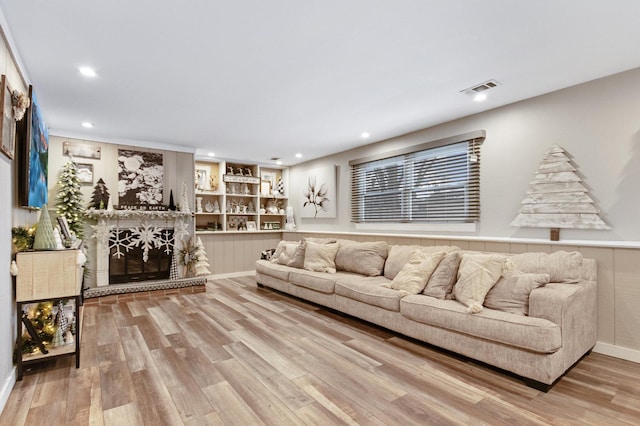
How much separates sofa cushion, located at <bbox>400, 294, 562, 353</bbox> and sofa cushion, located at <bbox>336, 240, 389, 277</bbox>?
1.09m

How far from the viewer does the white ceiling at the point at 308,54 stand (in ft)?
6.66

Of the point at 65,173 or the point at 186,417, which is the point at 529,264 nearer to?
the point at 186,417

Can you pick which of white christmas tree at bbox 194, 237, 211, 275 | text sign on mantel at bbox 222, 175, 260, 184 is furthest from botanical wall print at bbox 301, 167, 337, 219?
white christmas tree at bbox 194, 237, 211, 275

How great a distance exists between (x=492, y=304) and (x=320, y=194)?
4.15 metres

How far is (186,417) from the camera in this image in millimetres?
1907

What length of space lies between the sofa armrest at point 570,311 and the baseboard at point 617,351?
14 cm

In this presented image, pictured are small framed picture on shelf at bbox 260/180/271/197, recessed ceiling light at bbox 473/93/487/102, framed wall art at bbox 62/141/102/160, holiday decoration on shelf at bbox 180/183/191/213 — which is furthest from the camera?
small framed picture on shelf at bbox 260/180/271/197

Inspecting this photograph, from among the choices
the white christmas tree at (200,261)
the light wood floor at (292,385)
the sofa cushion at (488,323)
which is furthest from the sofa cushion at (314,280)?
the white christmas tree at (200,261)

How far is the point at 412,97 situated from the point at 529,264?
197 cm

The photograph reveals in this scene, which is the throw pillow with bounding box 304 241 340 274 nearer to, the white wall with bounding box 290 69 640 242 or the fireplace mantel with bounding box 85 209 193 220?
the white wall with bounding box 290 69 640 242

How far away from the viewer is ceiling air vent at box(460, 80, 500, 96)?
9.96 feet

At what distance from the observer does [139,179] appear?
5375 mm

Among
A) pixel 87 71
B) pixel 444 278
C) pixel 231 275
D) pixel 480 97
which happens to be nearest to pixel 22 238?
pixel 87 71

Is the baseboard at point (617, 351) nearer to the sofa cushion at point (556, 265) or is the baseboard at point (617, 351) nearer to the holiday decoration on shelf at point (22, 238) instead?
the sofa cushion at point (556, 265)
